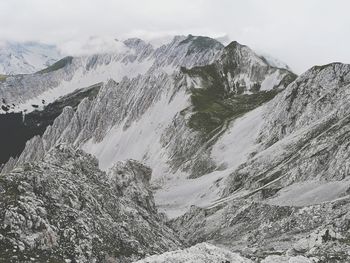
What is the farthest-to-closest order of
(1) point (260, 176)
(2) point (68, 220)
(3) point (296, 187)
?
(1) point (260, 176) → (3) point (296, 187) → (2) point (68, 220)

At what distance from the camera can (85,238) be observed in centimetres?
4366

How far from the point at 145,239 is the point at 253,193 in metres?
52.6

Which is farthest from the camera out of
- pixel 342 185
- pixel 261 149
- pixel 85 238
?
pixel 261 149

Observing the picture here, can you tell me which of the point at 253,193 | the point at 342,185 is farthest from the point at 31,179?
the point at 253,193

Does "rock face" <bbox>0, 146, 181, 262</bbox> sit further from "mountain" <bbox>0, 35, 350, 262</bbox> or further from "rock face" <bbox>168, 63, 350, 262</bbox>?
"rock face" <bbox>168, 63, 350, 262</bbox>

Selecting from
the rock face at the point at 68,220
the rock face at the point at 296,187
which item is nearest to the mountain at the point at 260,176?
the rock face at the point at 296,187

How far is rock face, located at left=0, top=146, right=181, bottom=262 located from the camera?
3972 cm

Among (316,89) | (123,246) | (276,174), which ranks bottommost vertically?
(123,246)

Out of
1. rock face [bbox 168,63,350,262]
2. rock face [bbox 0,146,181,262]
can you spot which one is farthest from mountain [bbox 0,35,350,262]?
rock face [bbox 0,146,181,262]

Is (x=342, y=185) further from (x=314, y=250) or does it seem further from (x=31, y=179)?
(x=31, y=179)

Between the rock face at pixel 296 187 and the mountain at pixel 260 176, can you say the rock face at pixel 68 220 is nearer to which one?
the mountain at pixel 260 176

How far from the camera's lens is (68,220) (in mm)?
44906

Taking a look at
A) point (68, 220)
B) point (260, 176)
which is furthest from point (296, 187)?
point (68, 220)

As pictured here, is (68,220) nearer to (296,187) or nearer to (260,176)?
(296,187)
